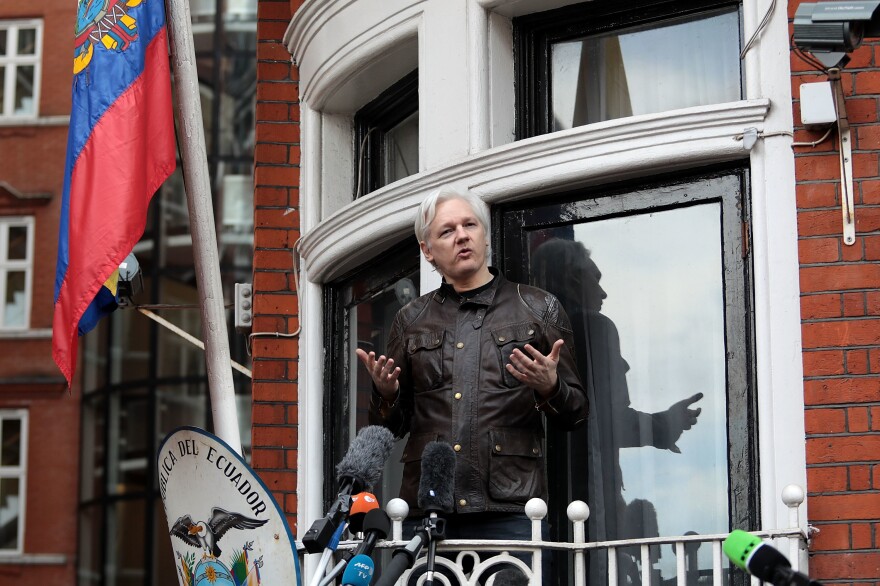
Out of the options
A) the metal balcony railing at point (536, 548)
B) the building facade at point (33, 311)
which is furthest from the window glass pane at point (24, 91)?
the metal balcony railing at point (536, 548)

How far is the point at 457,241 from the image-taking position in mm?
6336

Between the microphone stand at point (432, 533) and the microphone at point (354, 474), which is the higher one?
the microphone at point (354, 474)

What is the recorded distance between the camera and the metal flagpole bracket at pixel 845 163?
6.36 meters

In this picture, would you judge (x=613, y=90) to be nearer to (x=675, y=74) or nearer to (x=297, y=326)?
(x=675, y=74)

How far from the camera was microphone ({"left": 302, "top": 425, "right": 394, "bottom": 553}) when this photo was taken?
16.2 ft

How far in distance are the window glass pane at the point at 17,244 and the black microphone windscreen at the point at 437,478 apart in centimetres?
2694

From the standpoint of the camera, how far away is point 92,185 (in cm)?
730

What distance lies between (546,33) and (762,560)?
4.03 metres

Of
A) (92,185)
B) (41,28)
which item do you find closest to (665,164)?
(92,185)

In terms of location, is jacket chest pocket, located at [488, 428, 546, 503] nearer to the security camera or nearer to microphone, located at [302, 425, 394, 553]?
microphone, located at [302, 425, 394, 553]

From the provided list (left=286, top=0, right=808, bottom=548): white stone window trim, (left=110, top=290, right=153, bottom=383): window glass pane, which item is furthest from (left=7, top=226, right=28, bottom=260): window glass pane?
(left=286, top=0, right=808, bottom=548): white stone window trim

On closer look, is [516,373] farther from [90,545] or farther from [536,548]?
[90,545]

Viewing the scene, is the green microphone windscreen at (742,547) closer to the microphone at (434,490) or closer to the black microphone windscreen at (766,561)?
the black microphone windscreen at (766,561)

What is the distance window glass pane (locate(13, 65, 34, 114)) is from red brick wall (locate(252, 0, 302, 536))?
24643 mm
